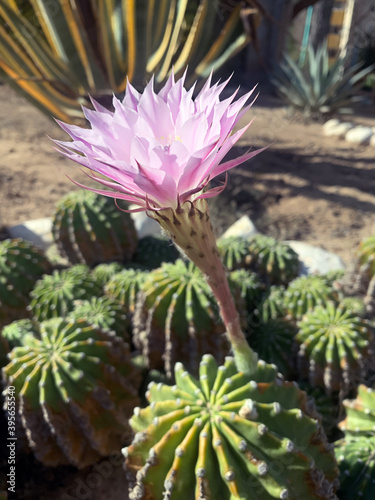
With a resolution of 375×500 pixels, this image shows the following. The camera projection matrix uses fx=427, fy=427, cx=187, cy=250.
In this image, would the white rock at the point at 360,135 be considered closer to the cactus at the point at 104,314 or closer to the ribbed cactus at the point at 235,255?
the ribbed cactus at the point at 235,255

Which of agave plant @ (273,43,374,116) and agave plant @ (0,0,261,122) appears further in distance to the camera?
agave plant @ (273,43,374,116)

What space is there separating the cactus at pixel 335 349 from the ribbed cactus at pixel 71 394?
81cm

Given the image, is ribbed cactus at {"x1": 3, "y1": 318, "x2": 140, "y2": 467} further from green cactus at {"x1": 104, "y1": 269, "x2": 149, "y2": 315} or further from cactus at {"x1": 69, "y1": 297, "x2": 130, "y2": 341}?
green cactus at {"x1": 104, "y1": 269, "x2": 149, "y2": 315}

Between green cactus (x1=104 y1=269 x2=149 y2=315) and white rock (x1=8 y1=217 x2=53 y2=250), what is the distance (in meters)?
1.58

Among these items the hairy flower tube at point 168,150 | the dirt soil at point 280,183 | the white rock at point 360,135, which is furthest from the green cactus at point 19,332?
the white rock at point 360,135

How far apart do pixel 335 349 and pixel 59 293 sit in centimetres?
138

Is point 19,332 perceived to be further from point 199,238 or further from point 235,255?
point 199,238

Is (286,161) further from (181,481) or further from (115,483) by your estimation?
(181,481)

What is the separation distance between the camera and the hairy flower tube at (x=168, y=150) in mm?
687

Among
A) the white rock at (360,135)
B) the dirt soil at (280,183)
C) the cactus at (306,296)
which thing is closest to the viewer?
the cactus at (306,296)

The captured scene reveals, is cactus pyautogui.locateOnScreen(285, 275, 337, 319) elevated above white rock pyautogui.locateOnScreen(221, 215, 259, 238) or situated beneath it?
situated beneath

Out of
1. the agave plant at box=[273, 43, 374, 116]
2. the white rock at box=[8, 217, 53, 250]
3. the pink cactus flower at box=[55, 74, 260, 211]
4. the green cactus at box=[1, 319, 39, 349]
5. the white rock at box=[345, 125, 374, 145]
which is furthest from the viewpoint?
the agave plant at box=[273, 43, 374, 116]

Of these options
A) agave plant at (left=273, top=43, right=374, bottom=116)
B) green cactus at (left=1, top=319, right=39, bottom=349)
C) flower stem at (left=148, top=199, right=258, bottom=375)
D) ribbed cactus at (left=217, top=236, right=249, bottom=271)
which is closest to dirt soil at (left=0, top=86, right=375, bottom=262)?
agave plant at (left=273, top=43, right=374, bottom=116)

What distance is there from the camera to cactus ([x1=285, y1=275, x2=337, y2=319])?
2.15 meters
